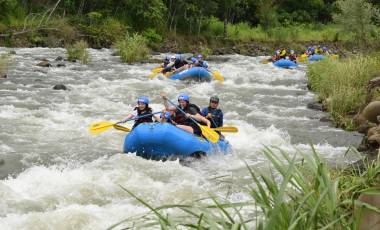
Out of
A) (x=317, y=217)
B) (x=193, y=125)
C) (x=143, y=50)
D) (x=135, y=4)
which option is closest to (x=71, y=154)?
(x=193, y=125)

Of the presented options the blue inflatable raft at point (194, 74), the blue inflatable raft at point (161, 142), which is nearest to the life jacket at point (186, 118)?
the blue inflatable raft at point (161, 142)

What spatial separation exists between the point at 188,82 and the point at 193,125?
25.3 feet

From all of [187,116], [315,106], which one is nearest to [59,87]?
[187,116]

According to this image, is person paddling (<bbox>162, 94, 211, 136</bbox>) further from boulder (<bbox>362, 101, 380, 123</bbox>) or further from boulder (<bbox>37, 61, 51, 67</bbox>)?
boulder (<bbox>37, 61, 51, 67</bbox>)

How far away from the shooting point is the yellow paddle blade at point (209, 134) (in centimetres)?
712

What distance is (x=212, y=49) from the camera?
1088 inches

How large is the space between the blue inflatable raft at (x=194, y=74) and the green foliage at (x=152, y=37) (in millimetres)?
10532

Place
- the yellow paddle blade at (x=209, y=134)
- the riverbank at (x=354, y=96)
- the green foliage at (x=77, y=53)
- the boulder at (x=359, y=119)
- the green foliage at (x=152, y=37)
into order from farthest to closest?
the green foliage at (x=152, y=37) < the green foliage at (x=77, y=53) < the boulder at (x=359, y=119) < the riverbank at (x=354, y=96) < the yellow paddle blade at (x=209, y=134)

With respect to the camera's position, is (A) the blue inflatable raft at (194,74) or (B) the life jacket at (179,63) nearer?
(A) the blue inflatable raft at (194,74)

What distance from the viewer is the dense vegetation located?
18750 millimetres

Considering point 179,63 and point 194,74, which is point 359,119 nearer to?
point 194,74

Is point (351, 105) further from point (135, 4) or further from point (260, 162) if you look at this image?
point (135, 4)

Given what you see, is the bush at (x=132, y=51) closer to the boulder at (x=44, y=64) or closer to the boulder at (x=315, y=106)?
the boulder at (x=44, y=64)

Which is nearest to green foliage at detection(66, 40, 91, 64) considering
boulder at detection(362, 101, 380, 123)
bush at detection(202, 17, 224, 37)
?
boulder at detection(362, 101, 380, 123)
